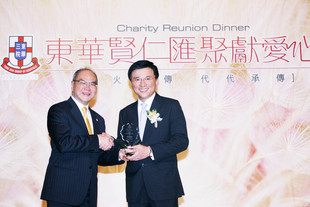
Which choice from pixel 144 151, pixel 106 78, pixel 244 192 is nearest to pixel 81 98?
pixel 144 151

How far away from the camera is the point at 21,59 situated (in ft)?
12.6

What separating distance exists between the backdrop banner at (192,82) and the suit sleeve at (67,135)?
1.31 m

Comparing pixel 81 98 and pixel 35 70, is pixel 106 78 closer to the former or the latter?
pixel 35 70

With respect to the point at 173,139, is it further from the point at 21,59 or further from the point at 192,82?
the point at 21,59

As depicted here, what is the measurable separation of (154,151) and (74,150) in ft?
1.98

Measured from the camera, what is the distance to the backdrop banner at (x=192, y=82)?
12.4 feet

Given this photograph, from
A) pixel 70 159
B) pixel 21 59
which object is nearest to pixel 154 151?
pixel 70 159

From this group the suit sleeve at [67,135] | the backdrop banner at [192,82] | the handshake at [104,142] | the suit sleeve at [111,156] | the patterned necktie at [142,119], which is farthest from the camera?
the backdrop banner at [192,82]

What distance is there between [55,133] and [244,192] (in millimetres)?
2401

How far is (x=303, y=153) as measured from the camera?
12.5 ft

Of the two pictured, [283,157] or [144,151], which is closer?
[144,151]

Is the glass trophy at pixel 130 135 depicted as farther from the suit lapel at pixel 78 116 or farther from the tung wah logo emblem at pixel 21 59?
the tung wah logo emblem at pixel 21 59

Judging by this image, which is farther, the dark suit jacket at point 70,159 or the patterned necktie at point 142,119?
the patterned necktie at point 142,119

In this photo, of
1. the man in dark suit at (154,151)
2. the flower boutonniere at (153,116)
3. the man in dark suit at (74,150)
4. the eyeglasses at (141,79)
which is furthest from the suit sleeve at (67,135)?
the eyeglasses at (141,79)
